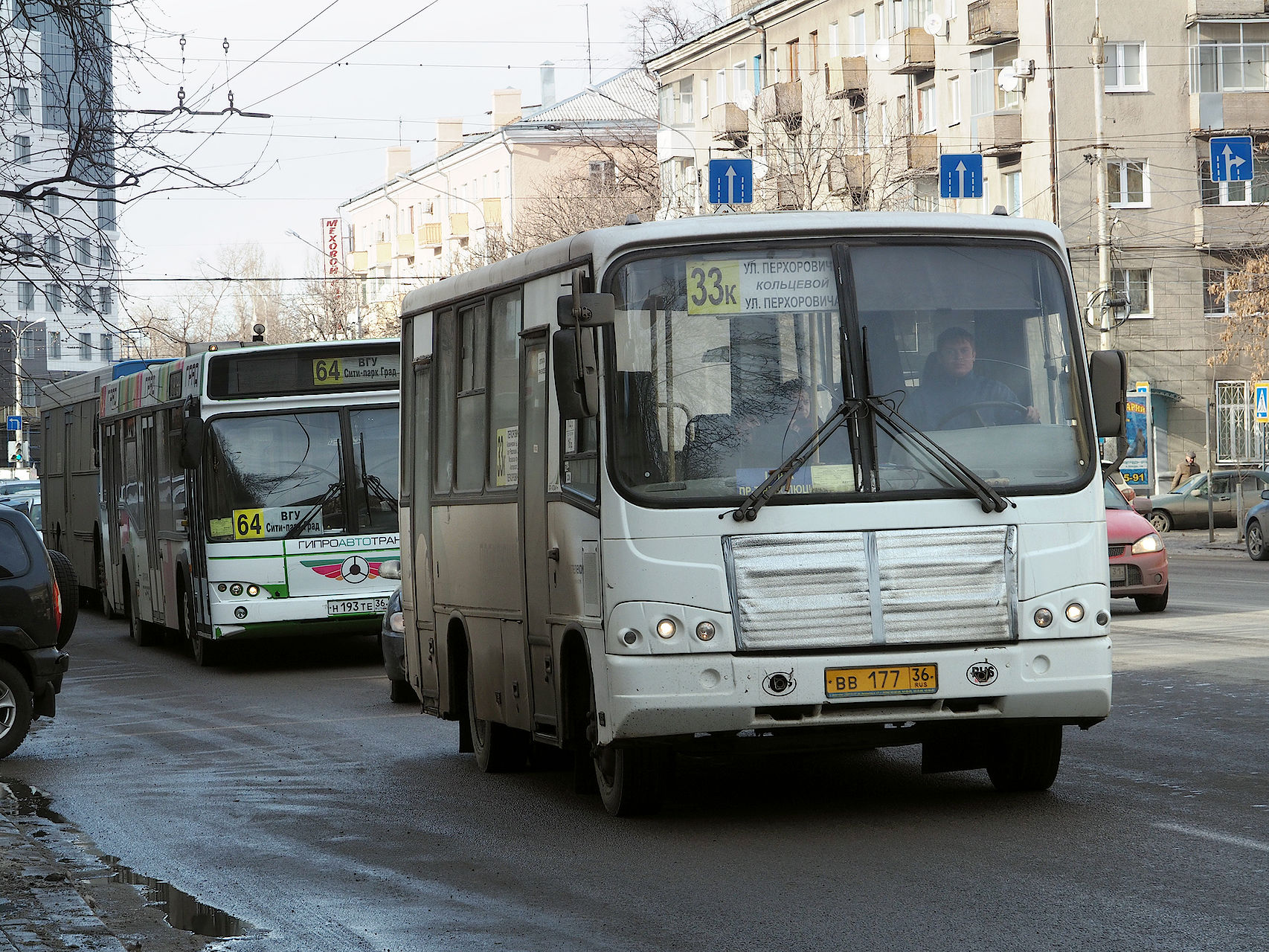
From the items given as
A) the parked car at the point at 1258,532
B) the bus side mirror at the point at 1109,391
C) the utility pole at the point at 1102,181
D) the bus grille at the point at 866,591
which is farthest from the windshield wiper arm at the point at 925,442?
the utility pole at the point at 1102,181

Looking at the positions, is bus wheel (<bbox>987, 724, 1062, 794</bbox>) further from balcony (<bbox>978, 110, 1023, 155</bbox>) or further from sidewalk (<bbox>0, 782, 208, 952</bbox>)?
balcony (<bbox>978, 110, 1023, 155</bbox>)

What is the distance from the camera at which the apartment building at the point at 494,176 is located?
8156 cm

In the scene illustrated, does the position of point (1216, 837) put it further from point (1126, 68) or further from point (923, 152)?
point (923, 152)

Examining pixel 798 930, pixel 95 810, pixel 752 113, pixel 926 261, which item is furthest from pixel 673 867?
pixel 752 113

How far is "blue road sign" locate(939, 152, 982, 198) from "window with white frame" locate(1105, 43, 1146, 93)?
9.92 metres

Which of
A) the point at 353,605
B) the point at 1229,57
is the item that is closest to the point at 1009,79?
the point at 1229,57

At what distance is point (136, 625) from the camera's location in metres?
25.3

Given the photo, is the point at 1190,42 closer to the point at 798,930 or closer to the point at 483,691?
the point at 483,691

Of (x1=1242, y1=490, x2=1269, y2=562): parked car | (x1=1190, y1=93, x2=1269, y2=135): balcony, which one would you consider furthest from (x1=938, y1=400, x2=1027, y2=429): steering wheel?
(x1=1190, y1=93, x2=1269, y2=135): balcony

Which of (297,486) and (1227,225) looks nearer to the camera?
(297,486)

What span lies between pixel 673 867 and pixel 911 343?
8.50ft

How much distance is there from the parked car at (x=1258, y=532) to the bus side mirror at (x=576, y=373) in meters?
28.7

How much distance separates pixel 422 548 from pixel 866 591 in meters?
4.37

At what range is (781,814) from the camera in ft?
31.9
